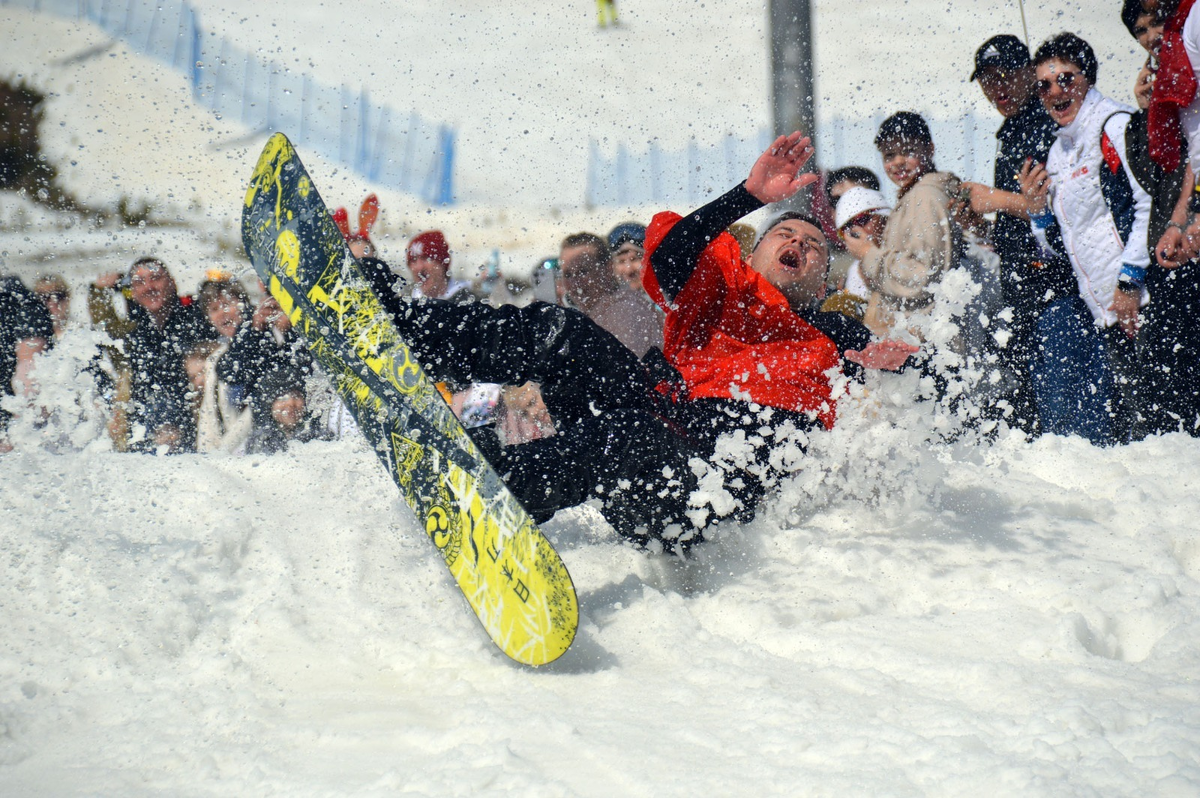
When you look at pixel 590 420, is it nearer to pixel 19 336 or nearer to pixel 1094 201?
pixel 1094 201

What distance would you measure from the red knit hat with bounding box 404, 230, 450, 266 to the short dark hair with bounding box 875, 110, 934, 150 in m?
2.09

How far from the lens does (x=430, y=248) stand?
432 cm

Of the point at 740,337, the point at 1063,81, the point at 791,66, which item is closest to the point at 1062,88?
the point at 1063,81

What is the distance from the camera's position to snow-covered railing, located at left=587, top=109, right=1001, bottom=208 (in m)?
3.58

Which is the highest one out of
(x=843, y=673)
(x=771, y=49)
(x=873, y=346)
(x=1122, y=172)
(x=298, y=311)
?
(x=771, y=49)

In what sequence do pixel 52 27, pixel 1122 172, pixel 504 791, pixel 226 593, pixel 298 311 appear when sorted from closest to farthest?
pixel 504 791 → pixel 226 593 → pixel 298 311 → pixel 1122 172 → pixel 52 27

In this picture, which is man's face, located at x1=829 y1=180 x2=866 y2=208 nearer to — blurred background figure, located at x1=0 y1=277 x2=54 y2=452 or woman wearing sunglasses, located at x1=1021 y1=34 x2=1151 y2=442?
woman wearing sunglasses, located at x1=1021 y1=34 x2=1151 y2=442

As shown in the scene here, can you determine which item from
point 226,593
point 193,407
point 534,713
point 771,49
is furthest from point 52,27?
point 534,713

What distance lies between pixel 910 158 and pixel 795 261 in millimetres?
1184

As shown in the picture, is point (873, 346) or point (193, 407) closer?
point (873, 346)

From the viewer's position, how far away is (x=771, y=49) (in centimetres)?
404

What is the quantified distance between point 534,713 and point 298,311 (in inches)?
57.8

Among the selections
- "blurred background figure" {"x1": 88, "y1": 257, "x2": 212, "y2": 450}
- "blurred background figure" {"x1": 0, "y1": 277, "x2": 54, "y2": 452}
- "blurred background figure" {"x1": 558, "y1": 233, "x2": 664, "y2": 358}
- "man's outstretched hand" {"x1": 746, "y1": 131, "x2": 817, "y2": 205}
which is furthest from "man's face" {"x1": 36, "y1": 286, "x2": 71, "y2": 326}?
"man's outstretched hand" {"x1": 746, "y1": 131, "x2": 817, "y2": 205}

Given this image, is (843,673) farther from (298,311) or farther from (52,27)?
(52,27)
